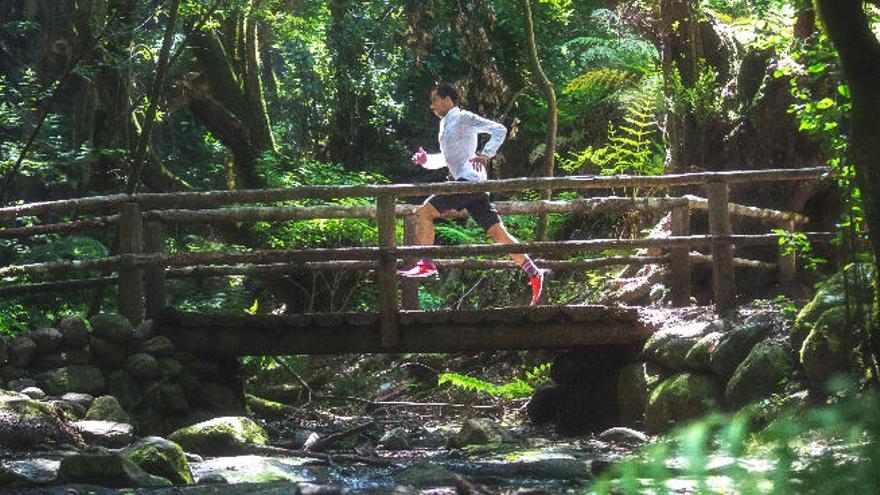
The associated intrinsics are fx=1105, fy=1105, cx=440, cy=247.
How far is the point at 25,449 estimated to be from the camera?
242 inches

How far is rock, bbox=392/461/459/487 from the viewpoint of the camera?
17.4ft

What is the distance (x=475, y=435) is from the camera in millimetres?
7102

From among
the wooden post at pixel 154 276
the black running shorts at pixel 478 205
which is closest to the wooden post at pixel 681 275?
the black running shorts at pixel 478 205

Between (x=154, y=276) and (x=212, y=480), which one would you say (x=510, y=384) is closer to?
(x=154, y=276)

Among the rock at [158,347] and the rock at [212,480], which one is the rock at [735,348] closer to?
the rock at [212,480]

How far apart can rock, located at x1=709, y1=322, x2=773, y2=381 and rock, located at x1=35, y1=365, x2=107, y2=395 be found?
13.6 feet

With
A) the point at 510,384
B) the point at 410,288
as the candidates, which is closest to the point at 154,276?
the point at 410,288

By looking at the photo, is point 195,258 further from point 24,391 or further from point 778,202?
point 778,202

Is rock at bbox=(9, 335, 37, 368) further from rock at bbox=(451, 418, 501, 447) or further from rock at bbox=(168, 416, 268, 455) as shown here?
rock at bbox=(451, 418, 501, 447)

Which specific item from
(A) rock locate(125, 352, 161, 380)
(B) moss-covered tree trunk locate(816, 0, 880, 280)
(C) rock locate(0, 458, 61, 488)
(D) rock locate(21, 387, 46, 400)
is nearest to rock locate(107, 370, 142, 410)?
(A) rock locate(125, 352, 161, 380)

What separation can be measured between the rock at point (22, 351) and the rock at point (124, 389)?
1.81 ft

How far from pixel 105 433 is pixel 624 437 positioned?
3.24m

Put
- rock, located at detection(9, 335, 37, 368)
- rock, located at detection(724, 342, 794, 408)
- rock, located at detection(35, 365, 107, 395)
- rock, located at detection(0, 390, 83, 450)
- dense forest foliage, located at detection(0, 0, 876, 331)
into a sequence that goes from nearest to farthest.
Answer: rock, located at detection(0, 390, 83, 450), rock, located at detection(724, 342, 794, 408), rock, located at detection(35, 365, 107, 395), rock, located at detection(9, 335, 37, 368), dense forest foliage, located at detection(0, 0, 876, 331)

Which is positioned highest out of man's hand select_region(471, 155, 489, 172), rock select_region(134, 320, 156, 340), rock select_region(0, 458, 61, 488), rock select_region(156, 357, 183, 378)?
man's hand select_region(471, 155, 489, 172)
